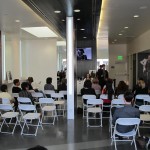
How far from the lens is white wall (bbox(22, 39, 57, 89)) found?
570 inches

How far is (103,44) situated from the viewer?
14.5 metres

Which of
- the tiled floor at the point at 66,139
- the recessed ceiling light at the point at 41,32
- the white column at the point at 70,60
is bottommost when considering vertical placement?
the tiled floor at the point at 66,139

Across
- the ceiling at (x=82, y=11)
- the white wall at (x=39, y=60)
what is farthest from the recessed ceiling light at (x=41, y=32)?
the ceiling at (x=82, y=11)

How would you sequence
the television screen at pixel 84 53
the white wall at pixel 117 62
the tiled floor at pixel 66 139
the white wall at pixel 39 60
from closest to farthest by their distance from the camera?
the tiled floor at pixel 66 139, the white wall at pixel 39 60, the television screen at pixel 84 53, the white wall at pixel 117 62

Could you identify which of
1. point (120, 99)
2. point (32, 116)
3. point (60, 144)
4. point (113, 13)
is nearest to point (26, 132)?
point (32, 116)

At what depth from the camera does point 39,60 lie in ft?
47.9

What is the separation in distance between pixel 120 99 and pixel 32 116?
2431 mm

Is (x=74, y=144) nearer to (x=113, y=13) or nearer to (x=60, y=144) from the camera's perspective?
(x=60, y=144)

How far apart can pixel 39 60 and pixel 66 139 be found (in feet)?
31.6

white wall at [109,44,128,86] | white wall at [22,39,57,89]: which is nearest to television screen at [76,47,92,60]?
white wall at [22,39,57,89]

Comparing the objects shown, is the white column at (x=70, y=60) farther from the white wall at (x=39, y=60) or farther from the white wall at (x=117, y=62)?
the white wall at (x=117, y=62)

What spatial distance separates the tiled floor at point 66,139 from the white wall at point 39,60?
800 cm

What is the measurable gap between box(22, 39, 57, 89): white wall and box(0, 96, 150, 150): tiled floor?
800 centimetres

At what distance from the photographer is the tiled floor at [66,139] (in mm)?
4934
